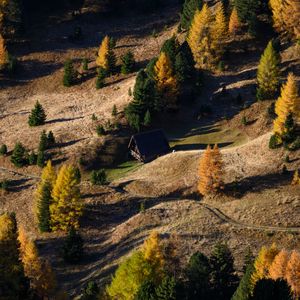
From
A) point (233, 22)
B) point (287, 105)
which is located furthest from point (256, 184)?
point (233, 22)

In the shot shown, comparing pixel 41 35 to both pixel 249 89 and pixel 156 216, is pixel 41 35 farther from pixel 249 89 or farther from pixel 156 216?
pixel 156 216

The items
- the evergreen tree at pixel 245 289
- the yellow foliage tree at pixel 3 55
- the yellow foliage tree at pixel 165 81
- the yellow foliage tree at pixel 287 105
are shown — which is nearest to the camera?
the evergreen tree at pixel 245 289

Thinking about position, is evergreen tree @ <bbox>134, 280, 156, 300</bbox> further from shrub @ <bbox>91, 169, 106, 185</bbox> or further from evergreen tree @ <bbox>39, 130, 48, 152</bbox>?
evergreen tree @ <bbox>39, 130, 48, 152</bbox>

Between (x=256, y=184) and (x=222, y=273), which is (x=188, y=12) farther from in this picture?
(x=222, y=273)

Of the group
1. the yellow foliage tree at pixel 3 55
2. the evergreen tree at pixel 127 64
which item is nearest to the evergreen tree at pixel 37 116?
the evergreen tree at pixel 127 64

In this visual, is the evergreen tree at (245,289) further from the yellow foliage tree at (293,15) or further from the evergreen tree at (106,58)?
the evergreen tree at (106,58)
